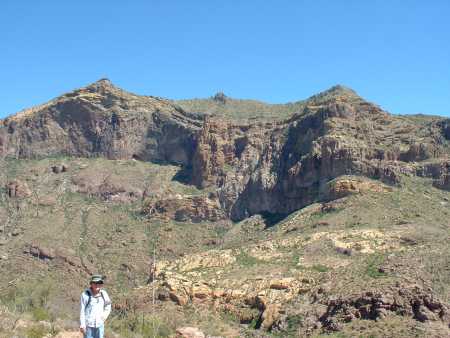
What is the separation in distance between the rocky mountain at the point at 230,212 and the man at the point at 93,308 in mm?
13919

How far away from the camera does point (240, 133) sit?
121m

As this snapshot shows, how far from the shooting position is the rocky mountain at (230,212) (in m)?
52.5

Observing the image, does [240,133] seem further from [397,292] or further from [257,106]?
[397,292]

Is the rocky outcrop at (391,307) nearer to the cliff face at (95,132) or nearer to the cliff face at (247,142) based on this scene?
the cliff face at (247,142)

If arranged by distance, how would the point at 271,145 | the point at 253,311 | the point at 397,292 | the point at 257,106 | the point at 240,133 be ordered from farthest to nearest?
the point at 257,106, the point at 240,133, the point at 271,145, the point at 253,311, the point at 397,292

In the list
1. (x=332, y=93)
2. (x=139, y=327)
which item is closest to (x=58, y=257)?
(x=139, y=327)

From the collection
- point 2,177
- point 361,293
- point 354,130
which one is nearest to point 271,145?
point 354,130

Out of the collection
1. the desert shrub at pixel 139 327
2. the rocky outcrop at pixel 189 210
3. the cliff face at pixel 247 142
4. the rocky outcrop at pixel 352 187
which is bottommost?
the desert shrub at pixel 139 327

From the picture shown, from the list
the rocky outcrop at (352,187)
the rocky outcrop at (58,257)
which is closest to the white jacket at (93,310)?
the rocky outcrop at (352,187)

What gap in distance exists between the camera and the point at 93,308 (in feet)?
59.0

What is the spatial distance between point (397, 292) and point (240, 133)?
74.6 meters

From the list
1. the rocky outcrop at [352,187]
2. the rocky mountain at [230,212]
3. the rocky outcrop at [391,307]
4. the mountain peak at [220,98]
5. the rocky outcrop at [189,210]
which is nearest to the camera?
the rocky outcrop at [391,307]

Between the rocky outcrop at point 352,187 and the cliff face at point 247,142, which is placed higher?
the cliff face at point 247,142

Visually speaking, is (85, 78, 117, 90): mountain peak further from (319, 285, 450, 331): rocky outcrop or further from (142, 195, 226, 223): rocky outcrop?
(319, 285, 450, 331): rocky outcrop
